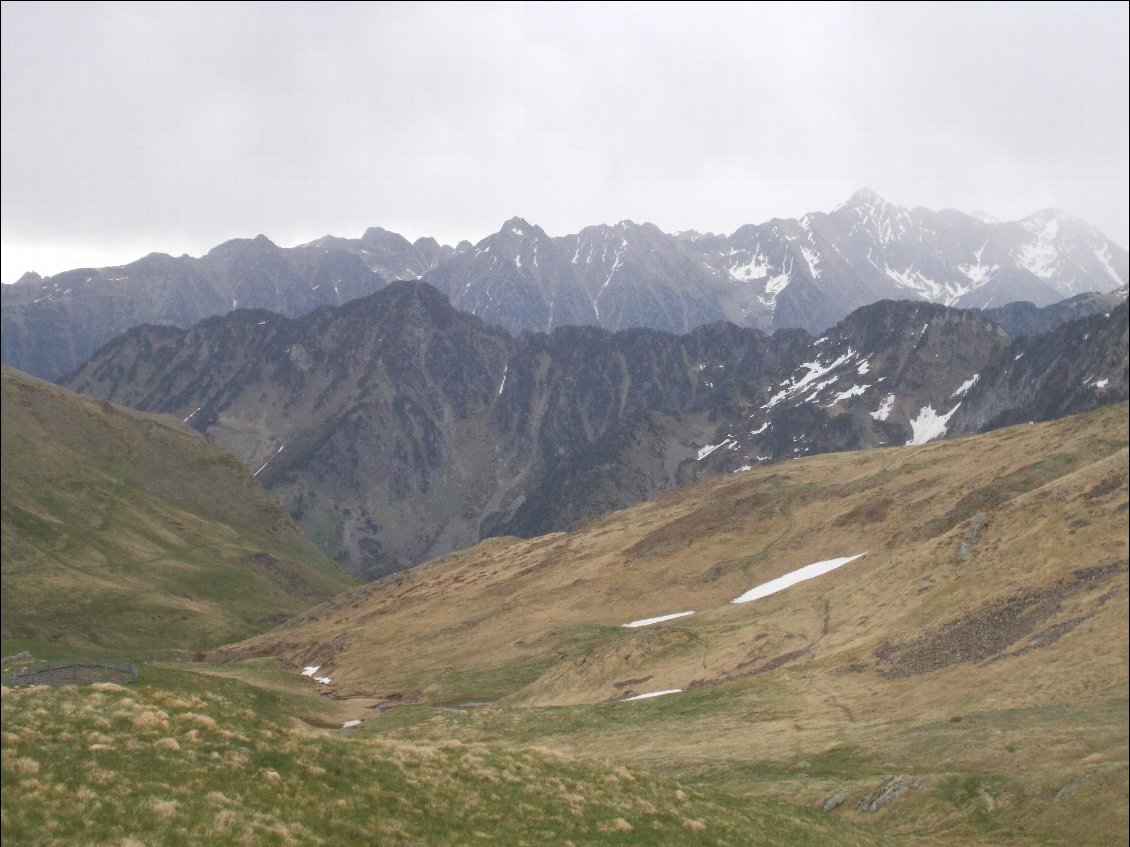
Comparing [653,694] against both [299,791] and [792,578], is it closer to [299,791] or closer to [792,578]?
[792,578]

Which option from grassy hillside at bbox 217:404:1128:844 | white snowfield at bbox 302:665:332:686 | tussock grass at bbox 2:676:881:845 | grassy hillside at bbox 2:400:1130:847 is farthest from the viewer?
white snowfield at bbox 302:665:332:686

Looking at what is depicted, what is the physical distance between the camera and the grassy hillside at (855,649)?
3231 centimetres

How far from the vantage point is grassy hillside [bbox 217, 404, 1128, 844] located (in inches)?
1272

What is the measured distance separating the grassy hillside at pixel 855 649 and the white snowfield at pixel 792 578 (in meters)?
3.34

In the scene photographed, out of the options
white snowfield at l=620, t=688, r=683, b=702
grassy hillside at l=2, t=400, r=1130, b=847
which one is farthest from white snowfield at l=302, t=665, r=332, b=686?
white snowfield at l=620, t=688, r=683, b=702

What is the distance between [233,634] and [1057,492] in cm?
17362

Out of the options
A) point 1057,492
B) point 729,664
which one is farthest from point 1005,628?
point 729,664

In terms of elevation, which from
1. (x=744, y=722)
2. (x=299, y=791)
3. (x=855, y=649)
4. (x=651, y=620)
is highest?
(x=299, y=791)

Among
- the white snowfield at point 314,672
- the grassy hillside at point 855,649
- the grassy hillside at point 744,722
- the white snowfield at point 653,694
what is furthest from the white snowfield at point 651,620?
the white snowfield at point 314,672

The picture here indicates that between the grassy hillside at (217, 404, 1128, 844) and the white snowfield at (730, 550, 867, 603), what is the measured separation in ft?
10.9

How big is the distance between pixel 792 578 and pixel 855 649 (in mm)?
44506

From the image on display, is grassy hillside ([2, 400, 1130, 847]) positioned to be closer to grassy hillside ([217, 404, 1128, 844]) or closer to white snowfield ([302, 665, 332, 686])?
grassy hillside ([217, 404, 1128, 844])

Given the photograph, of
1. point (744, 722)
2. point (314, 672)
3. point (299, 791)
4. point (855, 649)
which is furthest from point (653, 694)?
point (314, 672)

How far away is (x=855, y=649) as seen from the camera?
55656mm
